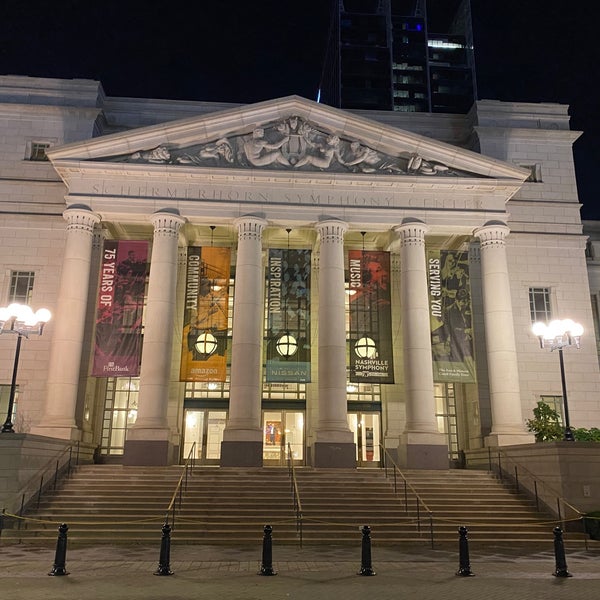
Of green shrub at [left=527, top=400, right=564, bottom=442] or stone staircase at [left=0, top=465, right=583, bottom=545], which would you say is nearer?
stone staircase at [left=0, top=465, right=583, bottom=545]

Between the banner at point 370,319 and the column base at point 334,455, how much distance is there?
3041 mm

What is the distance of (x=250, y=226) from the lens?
29141mm

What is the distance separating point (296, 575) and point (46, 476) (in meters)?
12.6

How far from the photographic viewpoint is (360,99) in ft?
360

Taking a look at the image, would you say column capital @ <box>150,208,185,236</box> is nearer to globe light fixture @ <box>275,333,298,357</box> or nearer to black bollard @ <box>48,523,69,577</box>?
globe light fixture @ <box>275,333,298,357</box>

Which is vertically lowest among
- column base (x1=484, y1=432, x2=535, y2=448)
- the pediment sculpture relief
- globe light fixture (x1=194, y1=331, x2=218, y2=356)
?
column base (x1=484, y1=432, x2=535, y2=448)

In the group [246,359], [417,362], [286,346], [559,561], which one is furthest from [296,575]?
[417,362]

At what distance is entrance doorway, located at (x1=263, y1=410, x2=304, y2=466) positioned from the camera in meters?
32.1

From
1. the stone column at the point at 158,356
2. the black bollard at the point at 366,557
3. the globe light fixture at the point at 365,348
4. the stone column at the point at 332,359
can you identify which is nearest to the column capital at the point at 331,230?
the stone column at the point at 332,359

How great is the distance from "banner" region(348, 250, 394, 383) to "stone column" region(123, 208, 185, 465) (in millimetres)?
8064

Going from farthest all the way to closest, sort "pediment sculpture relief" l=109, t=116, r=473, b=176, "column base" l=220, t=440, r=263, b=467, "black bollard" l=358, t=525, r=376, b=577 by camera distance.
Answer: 1. "pediment sculpture relief" l=109, t=116, r=473, b=176
2. "column base" l=220, t=440, r=263, b=467
3. "black bollard" l=358, t=525, r=376, b=577

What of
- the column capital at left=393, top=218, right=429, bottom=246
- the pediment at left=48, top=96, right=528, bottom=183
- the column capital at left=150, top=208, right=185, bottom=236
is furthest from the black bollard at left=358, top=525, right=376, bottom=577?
the pediment at left=48, top=96, right=528, bottom=183

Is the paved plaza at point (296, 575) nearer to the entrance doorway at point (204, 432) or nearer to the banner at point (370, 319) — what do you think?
the banner at point (370, 319)

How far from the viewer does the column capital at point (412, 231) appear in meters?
29.7
